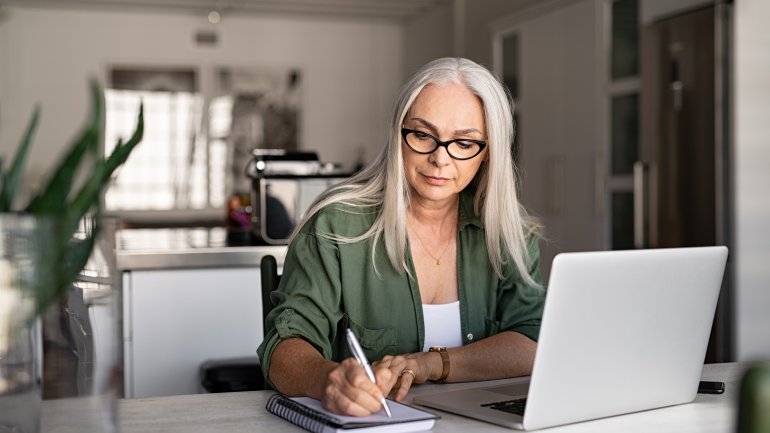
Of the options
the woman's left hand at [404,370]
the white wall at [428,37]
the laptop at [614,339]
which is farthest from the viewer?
the white wall at [428,37]

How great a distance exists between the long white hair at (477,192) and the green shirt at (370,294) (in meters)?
0.02

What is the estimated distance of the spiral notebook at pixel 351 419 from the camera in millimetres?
1178

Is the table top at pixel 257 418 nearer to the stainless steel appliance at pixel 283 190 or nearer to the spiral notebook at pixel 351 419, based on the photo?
the spiral notebook at pixel 351 419

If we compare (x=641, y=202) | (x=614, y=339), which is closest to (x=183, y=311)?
(x=614, y=339)

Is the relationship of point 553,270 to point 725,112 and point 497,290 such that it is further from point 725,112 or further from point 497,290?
point 725,112

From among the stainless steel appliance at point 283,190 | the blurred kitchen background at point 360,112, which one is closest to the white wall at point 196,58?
the blurred kitchen background at point 360,112

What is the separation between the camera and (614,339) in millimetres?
1227

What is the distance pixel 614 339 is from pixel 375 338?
0.64 metres

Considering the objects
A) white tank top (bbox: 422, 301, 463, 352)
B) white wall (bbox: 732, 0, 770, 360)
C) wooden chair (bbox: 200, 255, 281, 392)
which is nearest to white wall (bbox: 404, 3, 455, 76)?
white wall (bbox: 732, 0, 770, 360)

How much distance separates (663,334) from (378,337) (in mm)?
625

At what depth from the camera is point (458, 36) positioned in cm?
766

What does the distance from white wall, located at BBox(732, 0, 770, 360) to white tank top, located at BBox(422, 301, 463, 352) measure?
2341 millimetres

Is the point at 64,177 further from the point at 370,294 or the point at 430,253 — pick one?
the point at 430,253

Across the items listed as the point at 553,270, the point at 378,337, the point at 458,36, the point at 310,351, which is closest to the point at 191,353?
the point at 378,337
